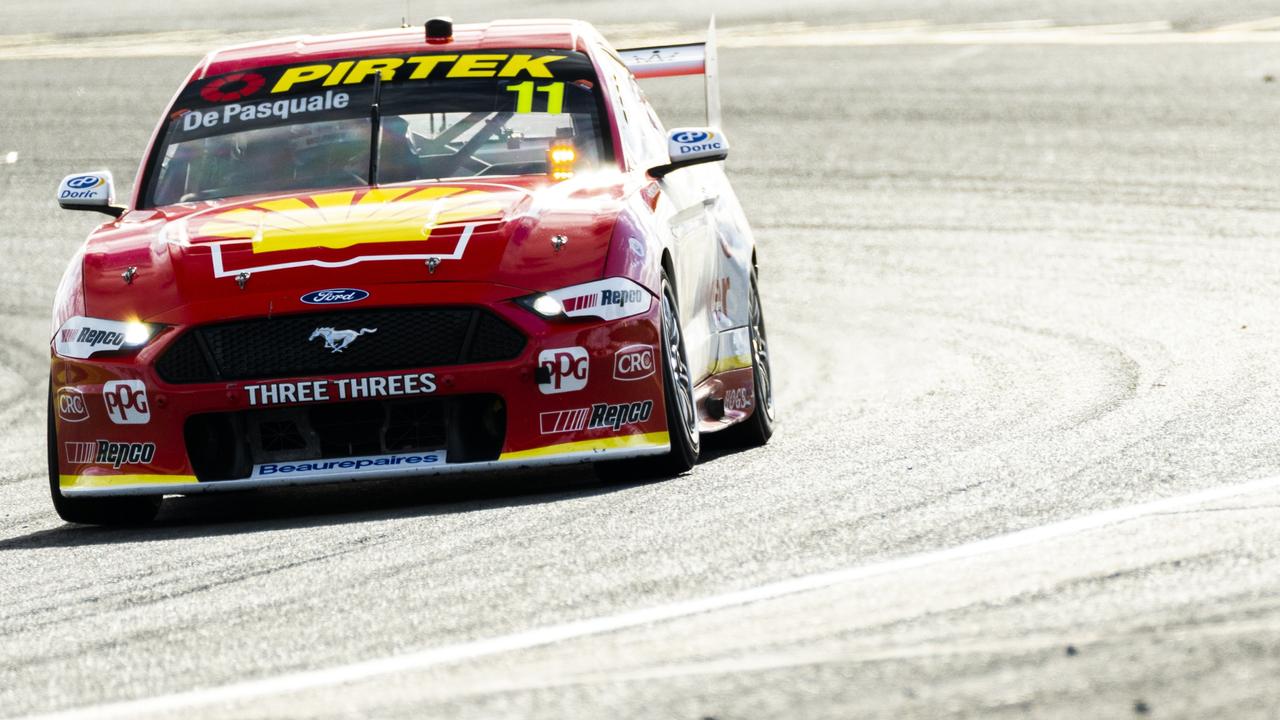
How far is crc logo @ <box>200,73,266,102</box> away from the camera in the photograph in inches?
312

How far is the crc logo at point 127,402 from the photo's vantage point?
21.3ft

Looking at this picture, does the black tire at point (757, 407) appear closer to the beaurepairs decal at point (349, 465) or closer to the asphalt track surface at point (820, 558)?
the asphalt track surface at point (820, 558)

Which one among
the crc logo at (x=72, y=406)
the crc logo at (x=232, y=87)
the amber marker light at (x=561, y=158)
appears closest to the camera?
the crc logo at (x=72, y=406)

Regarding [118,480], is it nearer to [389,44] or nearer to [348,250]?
[348,250]

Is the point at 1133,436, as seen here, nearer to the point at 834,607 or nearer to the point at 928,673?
the point at 834,607

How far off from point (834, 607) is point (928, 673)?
613 millimetres

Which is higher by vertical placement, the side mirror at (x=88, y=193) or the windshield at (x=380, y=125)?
the windshield at (x=380, y=125)

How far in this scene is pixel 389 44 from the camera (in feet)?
26.6

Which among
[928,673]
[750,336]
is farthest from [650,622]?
[750,336]

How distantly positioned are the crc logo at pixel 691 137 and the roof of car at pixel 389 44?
2.08 feet

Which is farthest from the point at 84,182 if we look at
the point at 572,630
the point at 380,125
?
the point at 572,630

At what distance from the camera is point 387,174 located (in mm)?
7477

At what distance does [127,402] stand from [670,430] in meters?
1.62

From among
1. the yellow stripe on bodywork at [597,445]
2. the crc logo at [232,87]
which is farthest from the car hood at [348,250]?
the crc logo at [232,87]
